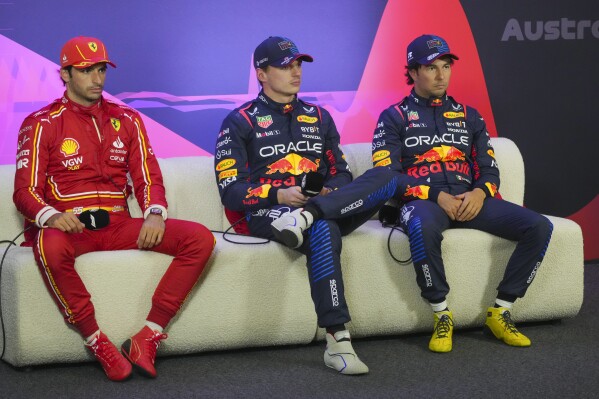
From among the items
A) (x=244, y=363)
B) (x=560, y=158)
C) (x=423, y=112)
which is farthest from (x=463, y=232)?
(x=560, y=158)

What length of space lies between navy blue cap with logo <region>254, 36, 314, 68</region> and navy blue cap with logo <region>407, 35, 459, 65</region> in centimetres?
52

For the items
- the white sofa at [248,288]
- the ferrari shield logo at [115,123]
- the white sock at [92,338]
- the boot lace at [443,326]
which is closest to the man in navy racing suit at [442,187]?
the boot lace at [443,326]

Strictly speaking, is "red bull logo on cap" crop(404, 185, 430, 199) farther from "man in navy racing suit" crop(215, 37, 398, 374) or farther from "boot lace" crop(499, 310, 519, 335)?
"boot lace" crop(499, 310, 519, 335)

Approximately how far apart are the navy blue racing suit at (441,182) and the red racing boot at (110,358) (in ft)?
3.91

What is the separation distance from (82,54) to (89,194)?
0.54 meters

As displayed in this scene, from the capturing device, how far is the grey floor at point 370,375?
304 centimetres

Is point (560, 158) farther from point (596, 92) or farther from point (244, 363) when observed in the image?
point (244, 363)

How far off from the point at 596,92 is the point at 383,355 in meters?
2.41

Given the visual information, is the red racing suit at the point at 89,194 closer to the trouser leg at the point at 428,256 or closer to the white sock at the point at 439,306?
the trouser leg at the point at 428,256

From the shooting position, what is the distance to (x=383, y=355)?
3490mm

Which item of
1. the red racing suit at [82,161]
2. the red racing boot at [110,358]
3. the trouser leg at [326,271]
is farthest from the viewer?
the red racing suit at [82,161]

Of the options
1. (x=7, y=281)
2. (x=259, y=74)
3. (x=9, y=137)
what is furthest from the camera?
(x=9, y=137)

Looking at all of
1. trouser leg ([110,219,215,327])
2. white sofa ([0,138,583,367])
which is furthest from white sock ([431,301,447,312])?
trouser leg ([110,219,215,327])

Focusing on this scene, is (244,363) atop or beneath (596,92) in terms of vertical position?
beneath
